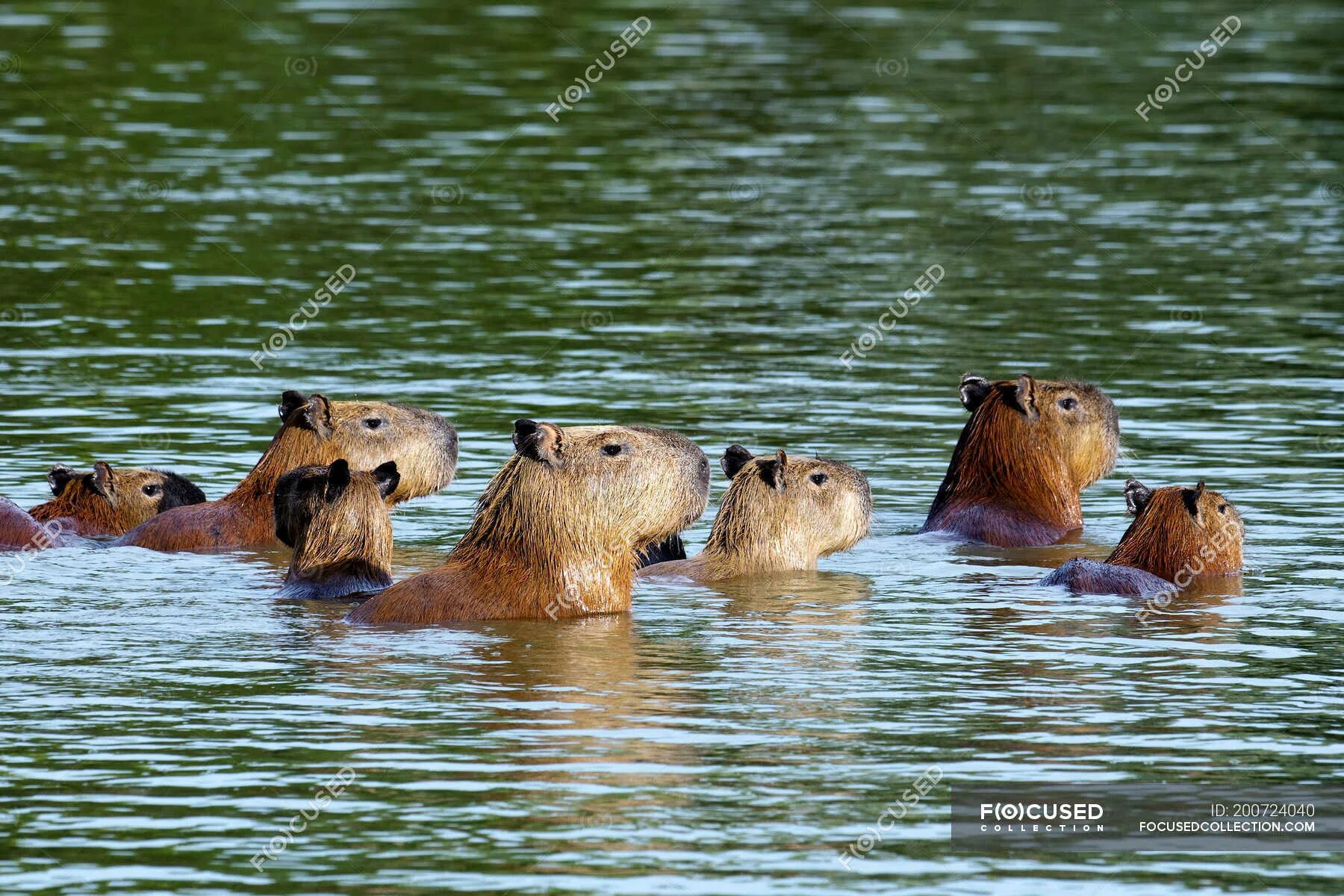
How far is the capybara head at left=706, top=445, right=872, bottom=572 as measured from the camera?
13352 millimetres

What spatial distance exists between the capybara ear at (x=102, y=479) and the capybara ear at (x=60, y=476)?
0.13 metres

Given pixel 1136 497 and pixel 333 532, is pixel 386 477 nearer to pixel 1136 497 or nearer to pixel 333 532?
pixel 333 532

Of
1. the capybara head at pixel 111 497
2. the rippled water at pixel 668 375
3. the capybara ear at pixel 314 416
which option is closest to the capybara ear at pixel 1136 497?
the rippled water at pixel 668 375

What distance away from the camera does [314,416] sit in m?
14.0

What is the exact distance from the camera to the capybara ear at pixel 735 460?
13.6 m

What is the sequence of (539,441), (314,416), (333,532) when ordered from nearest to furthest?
(539,441), (333,532), (314,416)

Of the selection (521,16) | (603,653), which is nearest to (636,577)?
(603,653)

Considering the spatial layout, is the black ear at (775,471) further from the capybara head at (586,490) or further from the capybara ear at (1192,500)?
the capybara ear at (1192,500)

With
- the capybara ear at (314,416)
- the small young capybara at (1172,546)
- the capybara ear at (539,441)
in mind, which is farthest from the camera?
the capybara ear at (314,416)

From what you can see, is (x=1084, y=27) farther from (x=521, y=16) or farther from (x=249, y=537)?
(x=249, y=537)

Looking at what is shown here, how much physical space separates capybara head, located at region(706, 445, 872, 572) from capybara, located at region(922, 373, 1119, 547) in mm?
1145

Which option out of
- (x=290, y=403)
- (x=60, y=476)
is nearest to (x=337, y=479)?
(x=290, y=403)

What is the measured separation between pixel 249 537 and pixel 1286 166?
18.0 metres

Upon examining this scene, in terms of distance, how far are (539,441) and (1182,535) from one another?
358cm
